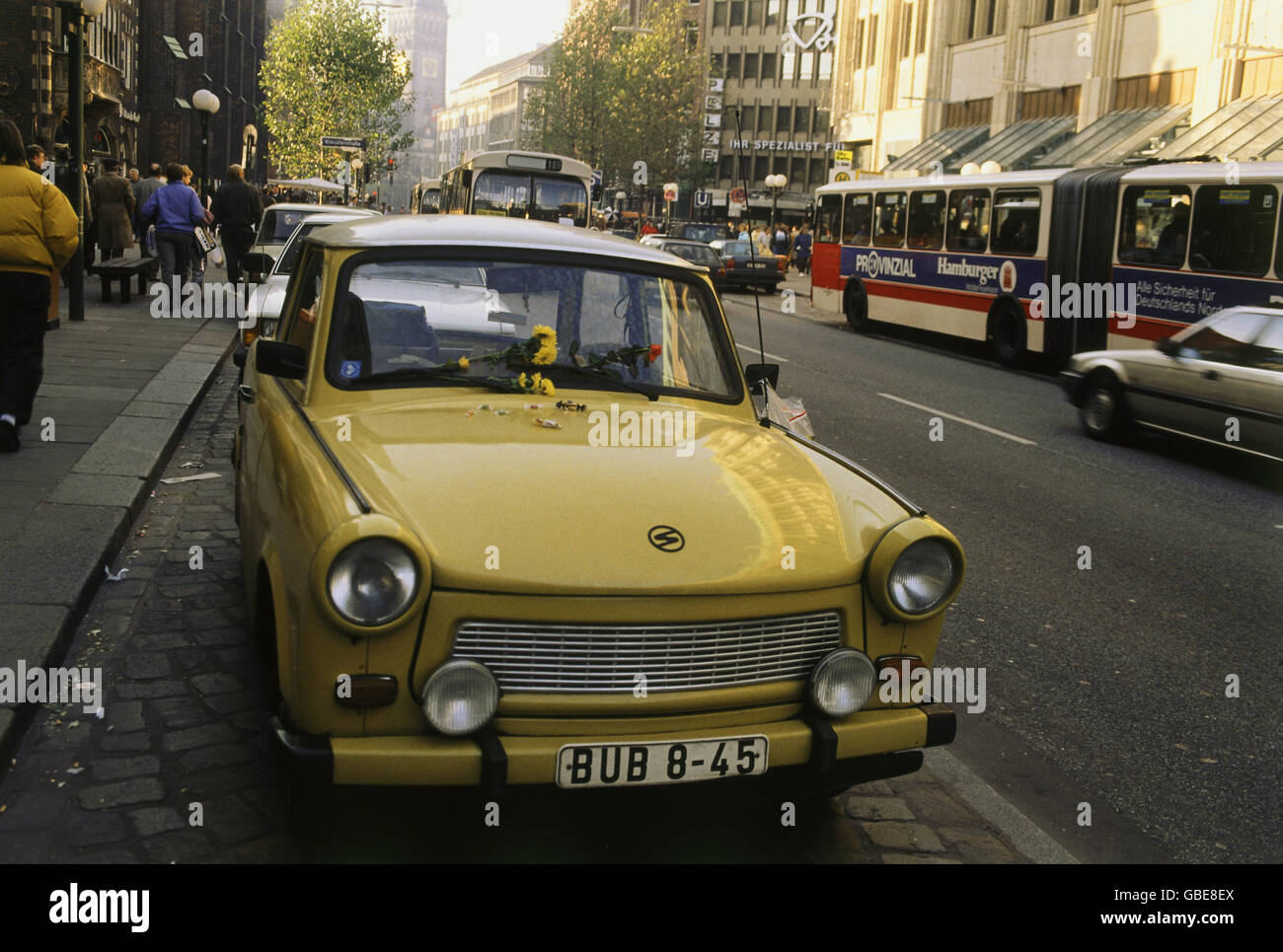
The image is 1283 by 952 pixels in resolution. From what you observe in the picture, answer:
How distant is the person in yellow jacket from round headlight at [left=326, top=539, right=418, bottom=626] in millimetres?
5567

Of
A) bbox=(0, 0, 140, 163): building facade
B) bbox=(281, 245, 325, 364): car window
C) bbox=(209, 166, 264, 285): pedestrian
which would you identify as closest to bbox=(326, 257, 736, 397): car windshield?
bbox=(281, 245, 325, 364): car window

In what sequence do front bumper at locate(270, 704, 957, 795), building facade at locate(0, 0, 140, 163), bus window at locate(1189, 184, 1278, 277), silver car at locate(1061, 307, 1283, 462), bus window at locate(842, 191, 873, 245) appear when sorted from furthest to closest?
building facade at locate(0, 0, 140, 163) < bus window at locate(842, 191, 873, 245) < bus window at locate(1189, 184, 1278, 277) < silver car at locate(1061, 307, 1283, 462) < front bumper at locate(270, 704, 957, 795)

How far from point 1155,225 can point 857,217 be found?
28.3 feet

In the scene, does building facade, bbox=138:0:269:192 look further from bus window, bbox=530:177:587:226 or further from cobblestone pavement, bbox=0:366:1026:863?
cobblestone pavement, bbox=0:366:1026:863

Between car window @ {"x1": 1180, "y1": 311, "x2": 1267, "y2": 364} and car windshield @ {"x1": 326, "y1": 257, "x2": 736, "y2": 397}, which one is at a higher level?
car windshield @ {"x1": 326, "y1": 257, "x2": 736, "y2": 397}

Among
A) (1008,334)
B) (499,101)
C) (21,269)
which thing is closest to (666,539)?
(21,269)

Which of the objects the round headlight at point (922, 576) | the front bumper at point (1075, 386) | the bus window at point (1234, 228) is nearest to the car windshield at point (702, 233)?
the bus window at point (1234, 228)

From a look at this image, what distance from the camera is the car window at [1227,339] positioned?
11.0 m

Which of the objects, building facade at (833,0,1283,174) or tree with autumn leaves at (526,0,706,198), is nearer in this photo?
building facade at (833,0,1283,174)

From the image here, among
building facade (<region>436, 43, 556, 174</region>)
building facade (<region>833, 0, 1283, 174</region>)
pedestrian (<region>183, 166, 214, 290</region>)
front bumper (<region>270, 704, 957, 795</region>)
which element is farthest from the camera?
building facade (<region>436, 43, 556, 174</region>)

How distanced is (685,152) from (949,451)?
3042 inches

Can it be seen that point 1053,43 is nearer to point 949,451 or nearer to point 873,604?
point 949,451

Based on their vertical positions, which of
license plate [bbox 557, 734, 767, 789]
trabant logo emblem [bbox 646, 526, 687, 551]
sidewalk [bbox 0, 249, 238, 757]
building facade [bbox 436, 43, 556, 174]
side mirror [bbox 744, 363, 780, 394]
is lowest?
sidewalk [bbox 0, 249, 238, 757]

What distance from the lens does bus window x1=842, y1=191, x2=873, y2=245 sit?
25156mm
